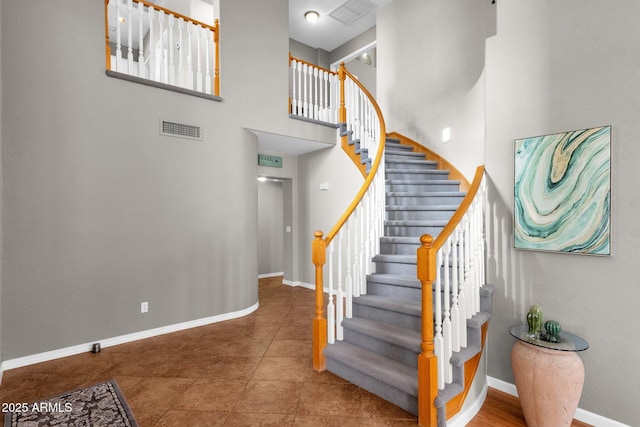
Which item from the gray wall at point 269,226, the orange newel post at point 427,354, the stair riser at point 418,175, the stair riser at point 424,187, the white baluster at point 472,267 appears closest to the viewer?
the orange newel post at point 427,354

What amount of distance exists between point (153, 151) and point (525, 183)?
12.1 ft

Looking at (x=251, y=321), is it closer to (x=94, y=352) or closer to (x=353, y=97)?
(x=94, y=352)

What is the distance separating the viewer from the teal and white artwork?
7.07 feet

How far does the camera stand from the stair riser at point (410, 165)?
4.76 meters

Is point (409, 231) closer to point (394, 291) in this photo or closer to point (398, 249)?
point (398, 249)

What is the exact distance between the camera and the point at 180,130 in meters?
3.74

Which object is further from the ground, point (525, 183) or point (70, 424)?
point (525, 183)

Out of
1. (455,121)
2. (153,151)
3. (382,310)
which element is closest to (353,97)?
(455,121)

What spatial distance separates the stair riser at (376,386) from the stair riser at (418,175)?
8.90 feet

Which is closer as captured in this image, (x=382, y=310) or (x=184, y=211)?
(x=382, y=310)

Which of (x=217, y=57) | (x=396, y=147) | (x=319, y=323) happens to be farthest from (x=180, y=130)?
(x=396, y=147)

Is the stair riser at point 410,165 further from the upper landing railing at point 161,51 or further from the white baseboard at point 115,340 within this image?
the white baseboard at point 115,340

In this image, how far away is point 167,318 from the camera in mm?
3680

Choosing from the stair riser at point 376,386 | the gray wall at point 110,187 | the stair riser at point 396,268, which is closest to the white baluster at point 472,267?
the stair riser at point 396,268
